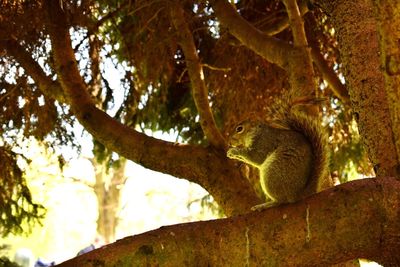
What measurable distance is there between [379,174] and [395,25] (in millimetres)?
838

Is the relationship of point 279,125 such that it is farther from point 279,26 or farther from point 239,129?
point 279,26

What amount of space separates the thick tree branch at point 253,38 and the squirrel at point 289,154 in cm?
84

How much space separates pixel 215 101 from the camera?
5.16m

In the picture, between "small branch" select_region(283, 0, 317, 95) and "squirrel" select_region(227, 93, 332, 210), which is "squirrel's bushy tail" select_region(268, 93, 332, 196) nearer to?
"squirrel" select_region(227, 93, 332, 210)

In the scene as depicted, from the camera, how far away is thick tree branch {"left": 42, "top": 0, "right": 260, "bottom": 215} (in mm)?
3328

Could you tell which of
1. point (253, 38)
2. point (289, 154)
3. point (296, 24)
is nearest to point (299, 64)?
point (296, 24)

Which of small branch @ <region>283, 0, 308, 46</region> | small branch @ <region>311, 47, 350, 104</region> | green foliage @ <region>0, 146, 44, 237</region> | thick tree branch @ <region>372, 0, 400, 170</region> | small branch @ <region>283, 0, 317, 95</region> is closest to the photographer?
thick tree branch @ <region>372, 0, 400, 170</region>

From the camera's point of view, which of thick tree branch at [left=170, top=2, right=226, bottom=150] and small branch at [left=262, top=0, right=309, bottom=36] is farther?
small branch at [left=262, top=0, right=309, bottom=36]

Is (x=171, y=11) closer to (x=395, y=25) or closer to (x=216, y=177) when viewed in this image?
(x=216, y=177)

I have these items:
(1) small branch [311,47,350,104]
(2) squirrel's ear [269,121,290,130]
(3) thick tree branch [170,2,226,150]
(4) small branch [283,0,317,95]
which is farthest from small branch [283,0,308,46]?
(1) small branch [311,47,350,104]

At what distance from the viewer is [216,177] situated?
3344mm

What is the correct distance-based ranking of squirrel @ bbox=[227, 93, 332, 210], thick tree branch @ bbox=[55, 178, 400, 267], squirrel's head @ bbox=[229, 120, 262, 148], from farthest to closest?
squirrel's head @ bbox=[229, 120, 262, 148] < squirrel @ bbox=[227, 93, 332, 210] < thick tree branch @ bbox=[55, 178, 400, 267]

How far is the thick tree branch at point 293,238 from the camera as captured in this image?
80.5 inches

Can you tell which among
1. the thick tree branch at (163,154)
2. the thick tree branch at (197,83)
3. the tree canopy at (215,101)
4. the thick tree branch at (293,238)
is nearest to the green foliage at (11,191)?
the tree canopy at (215,101)
